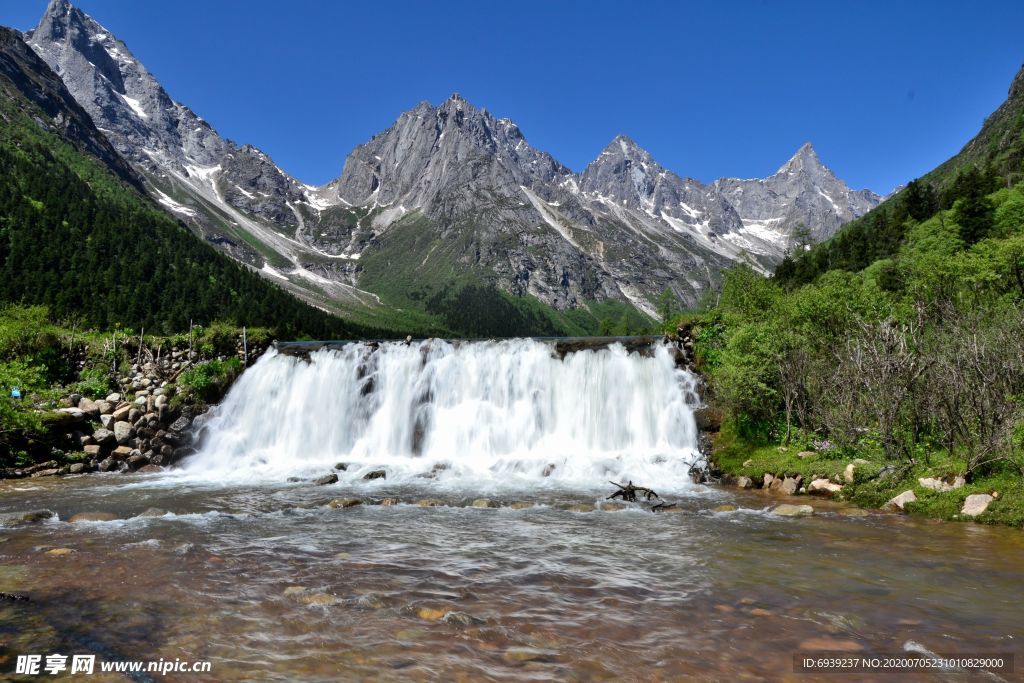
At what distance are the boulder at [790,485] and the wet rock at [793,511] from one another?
2998 mm

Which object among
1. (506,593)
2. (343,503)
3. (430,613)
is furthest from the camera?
(343,503)

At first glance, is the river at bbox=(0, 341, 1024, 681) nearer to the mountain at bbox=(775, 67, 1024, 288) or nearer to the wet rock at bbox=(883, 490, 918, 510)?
the wet rock at bbox=(883, 490, 918, 510)

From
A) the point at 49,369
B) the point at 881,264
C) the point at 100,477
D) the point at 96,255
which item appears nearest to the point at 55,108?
the point at 96,255

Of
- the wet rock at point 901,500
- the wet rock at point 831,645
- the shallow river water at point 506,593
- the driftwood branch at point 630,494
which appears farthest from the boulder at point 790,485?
the wet rock at point 831,645

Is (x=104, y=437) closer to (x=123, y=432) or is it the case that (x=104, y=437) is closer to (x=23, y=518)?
(x=123, y=432)

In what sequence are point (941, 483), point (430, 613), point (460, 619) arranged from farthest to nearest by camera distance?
point (941, 483) → point (430, 613) → point (460, 619)

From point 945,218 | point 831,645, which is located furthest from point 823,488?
point 945,218

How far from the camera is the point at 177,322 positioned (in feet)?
309

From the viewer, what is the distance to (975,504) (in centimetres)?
1401

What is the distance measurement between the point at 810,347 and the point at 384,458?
934 inches

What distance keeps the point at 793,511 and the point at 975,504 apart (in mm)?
4568

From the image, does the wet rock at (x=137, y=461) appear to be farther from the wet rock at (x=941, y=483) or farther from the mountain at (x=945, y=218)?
the mountain at (x=945, y=218)

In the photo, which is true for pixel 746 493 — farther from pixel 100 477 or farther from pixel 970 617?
pixel 100 477

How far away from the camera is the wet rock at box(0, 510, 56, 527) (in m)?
13.3
